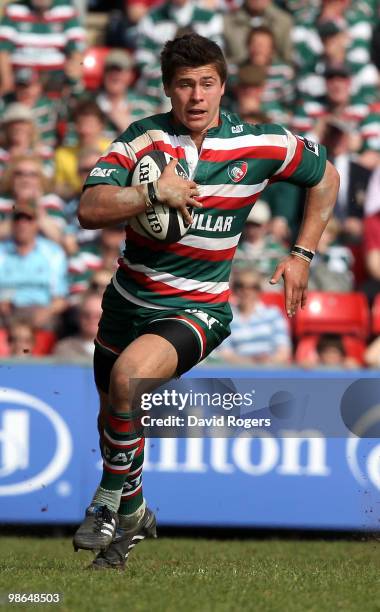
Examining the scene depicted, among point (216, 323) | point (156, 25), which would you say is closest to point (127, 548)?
point (216, 323)

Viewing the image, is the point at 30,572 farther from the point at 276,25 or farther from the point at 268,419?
the point at 276,25

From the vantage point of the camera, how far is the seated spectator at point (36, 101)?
1227 cm

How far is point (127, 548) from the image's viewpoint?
6.07 m

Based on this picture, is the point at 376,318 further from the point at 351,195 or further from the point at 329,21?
the point at 329,21

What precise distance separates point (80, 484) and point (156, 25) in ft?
19.5

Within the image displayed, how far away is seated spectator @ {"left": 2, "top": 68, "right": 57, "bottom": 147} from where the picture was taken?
1227 cm

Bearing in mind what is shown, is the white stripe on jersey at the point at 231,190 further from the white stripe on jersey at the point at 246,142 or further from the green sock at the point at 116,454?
the green sock at the point at 116,454

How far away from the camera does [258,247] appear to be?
10.9 m

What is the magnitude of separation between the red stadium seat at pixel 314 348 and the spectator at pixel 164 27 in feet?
12.4

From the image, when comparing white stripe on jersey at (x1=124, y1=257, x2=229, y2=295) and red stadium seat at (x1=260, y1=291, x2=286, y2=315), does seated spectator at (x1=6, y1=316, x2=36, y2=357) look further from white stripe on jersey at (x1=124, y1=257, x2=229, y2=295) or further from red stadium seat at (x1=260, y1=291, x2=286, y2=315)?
white stripe on jersey at (x1=124, y1=257, x2=229, y2=295)

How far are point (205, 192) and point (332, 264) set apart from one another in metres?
5.44

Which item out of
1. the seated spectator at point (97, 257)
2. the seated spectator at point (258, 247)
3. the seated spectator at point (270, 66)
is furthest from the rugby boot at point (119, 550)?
the seated spectator at point (270, 66)

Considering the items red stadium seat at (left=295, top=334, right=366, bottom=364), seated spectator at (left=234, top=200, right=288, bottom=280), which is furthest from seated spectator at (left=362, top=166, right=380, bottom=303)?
seated spectator at (left=234, top=200, right=288, bottom=280)

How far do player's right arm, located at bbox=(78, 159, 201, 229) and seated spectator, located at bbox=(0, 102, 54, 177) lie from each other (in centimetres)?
621
